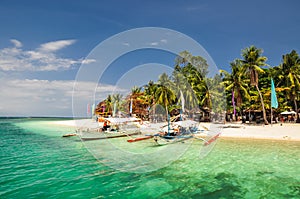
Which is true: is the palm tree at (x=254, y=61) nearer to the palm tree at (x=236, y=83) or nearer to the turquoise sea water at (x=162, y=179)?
the palm tree at (x=236, y=83)

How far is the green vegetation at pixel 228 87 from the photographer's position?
108ft

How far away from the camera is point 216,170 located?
33.1 ft

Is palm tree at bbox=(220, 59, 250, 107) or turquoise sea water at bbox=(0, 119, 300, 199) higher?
palm tree at bbox=(220, 59, 250, 107)

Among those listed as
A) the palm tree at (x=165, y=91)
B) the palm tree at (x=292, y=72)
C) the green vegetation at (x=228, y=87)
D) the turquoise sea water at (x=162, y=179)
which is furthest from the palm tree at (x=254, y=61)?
the turquoise sea water at (x=162, y=179)

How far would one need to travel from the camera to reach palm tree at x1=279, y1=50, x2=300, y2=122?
33103 mm

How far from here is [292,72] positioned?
3369 centimetres

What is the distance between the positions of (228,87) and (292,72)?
979cm

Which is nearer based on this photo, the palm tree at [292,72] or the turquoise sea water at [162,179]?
the turquoise sea water at [162,179]

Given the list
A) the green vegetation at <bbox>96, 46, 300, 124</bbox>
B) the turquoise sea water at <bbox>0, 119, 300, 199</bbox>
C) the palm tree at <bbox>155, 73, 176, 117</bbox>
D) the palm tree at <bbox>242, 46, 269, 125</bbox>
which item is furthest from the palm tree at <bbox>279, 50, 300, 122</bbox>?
the turquoise sea water at <bbox>0, 119, 300, 199</bbox>

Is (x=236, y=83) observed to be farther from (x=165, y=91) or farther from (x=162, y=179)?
(x=162, y=179)

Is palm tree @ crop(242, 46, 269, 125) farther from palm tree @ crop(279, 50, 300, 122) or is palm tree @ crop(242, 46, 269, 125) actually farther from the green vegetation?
palm tree @ crop(279, 50, 300, 122)

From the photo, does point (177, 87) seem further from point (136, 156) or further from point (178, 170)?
point (178, 170)

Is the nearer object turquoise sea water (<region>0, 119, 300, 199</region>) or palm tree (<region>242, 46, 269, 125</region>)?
turquoise sea water (<region>0, 119, 300, 199</region>)

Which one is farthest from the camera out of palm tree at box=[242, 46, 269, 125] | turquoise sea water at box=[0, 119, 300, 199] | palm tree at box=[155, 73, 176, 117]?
palm tree at box=[155, 73, 176, 117]
